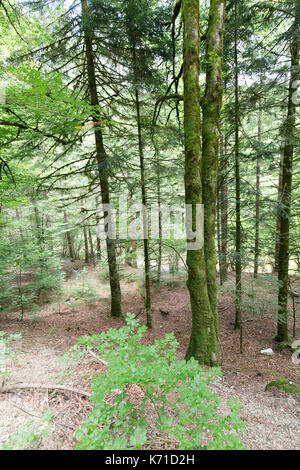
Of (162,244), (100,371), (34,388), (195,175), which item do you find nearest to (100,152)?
(162,244)

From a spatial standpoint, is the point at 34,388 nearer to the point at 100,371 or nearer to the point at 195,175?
the point at 100,371

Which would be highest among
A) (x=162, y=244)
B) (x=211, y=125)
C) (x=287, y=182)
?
(x=211, y=125)

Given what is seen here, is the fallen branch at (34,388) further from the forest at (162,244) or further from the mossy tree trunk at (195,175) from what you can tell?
the mossy tree trunk at (195,175)

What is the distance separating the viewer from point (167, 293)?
12570 millimetres

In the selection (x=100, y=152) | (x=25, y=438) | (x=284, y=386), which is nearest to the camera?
(x=25, y=438)

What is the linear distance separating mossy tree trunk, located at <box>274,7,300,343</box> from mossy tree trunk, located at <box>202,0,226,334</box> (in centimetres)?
231

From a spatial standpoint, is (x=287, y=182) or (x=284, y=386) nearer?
(x=284, y=386)

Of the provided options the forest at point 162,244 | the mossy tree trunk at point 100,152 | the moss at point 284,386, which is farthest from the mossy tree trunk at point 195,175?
the mossy tree trunk at point 100,152

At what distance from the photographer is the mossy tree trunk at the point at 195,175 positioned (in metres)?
3.81

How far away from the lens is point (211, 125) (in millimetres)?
4281

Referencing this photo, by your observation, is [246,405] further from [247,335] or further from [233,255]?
[247,335]

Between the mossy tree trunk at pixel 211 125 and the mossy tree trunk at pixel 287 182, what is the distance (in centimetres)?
231

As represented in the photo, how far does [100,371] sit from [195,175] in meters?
4.00
